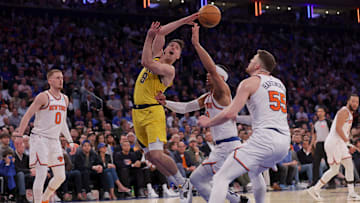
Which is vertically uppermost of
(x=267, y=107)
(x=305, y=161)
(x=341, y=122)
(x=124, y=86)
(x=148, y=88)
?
(x=148, y=88)

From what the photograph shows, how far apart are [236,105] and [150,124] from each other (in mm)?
2083

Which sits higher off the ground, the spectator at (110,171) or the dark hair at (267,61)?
the dark hair at (267,61)

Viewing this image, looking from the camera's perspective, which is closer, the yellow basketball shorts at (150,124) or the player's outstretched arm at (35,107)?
the yellow basketball shorts at (150,124)

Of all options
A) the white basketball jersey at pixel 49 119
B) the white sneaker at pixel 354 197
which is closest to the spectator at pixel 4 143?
the white basketball jersey at pixel 49 119

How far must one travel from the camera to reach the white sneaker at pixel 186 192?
6.68 m

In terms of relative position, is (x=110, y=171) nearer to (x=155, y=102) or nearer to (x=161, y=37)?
(x=155, y=102)

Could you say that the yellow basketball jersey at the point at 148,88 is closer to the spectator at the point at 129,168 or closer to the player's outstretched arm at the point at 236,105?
the player's outstretched arm at the point at 236,105

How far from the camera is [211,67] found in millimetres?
5965

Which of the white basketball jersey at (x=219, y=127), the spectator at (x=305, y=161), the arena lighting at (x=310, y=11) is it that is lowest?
the spectator at (x=305, y=161)

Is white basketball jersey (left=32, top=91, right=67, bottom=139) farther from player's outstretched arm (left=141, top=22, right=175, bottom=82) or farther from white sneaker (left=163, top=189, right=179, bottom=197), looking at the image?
white sneaker (left=163, top=189, right=179, bottom=197)

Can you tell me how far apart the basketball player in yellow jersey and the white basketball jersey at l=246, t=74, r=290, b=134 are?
1.78m

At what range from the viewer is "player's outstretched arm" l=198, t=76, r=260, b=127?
16.2 feet

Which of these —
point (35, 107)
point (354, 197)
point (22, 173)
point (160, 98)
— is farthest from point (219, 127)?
point (22, 173)

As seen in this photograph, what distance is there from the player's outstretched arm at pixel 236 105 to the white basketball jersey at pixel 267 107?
91 mm
